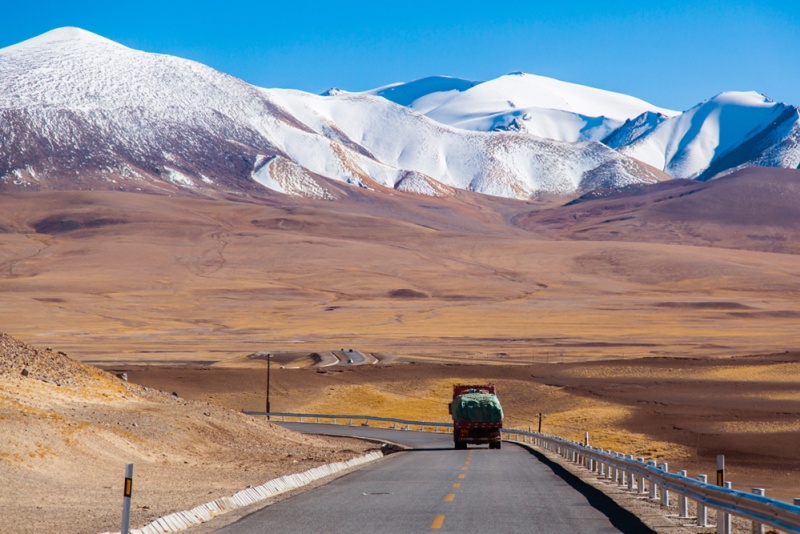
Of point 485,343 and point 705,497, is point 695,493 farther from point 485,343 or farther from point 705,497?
point 485,343

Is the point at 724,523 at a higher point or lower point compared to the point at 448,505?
higher

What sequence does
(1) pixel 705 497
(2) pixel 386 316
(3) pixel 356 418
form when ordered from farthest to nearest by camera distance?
(2) pixel 386 316, (3) pixel 356 418, (1) pixel 705 497

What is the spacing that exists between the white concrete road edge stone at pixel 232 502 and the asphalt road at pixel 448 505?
655mm

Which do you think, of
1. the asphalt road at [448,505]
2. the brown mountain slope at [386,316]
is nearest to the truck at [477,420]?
the asphalt road at [448,505]

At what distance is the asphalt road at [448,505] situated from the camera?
1527 centimetres

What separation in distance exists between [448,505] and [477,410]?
84.9 ft

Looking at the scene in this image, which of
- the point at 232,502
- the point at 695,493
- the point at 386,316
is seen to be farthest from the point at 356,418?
the point at 386,316

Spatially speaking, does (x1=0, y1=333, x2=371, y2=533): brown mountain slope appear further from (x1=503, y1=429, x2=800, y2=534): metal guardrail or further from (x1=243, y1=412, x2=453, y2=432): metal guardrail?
(x1=243, y1=412, x2=453, y2=432): metal guardrail

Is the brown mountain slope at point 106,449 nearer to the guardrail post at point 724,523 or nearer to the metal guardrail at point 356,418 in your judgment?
the guardrail post at point 724,523

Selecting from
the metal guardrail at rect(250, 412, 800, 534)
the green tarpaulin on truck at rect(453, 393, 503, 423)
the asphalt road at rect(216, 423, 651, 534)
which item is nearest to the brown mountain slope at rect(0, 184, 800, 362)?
the green tarpaulin on truck at rect(453, 393, 503, 423)

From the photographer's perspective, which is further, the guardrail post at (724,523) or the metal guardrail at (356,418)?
the metal guardrail at (356,418)

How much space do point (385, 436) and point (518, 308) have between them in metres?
105

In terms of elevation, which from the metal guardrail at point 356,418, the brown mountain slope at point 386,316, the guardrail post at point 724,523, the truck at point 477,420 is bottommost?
the metal guardrail at point 356,418

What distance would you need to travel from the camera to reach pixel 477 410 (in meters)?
43.9
